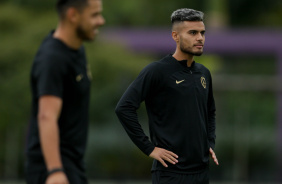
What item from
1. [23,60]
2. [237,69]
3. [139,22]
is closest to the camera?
[23,60]

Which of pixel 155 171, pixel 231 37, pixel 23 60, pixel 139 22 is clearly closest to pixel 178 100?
pixel 155 171

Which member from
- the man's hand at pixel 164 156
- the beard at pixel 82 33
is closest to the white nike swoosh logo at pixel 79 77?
the beard at pixel 82 33

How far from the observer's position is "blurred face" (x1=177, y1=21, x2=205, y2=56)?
5879mm

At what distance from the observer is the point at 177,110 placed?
5883mm

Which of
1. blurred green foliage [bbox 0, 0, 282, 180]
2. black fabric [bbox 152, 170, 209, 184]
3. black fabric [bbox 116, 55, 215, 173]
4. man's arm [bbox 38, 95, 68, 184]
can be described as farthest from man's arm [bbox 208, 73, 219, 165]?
blurred green foliage [bbox 0, 0, 282, 180]

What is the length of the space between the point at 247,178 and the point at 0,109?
846cm

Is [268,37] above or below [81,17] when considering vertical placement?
below

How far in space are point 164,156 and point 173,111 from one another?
Result: 390 millimetres

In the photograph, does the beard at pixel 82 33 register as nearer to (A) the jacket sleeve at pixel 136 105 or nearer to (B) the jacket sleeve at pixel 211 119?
(A) the jacket sleeve at pixel 136 105

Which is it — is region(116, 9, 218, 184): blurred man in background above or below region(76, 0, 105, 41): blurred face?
below

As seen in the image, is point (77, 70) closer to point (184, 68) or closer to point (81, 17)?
point (81, 17)

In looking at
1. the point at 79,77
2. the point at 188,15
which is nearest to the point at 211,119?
the point at 188,15

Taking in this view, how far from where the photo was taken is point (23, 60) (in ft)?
58.2

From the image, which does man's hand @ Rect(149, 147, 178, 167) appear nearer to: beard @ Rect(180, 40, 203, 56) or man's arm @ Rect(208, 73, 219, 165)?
man's arm @ Rect(208, 73, 219, 165)
